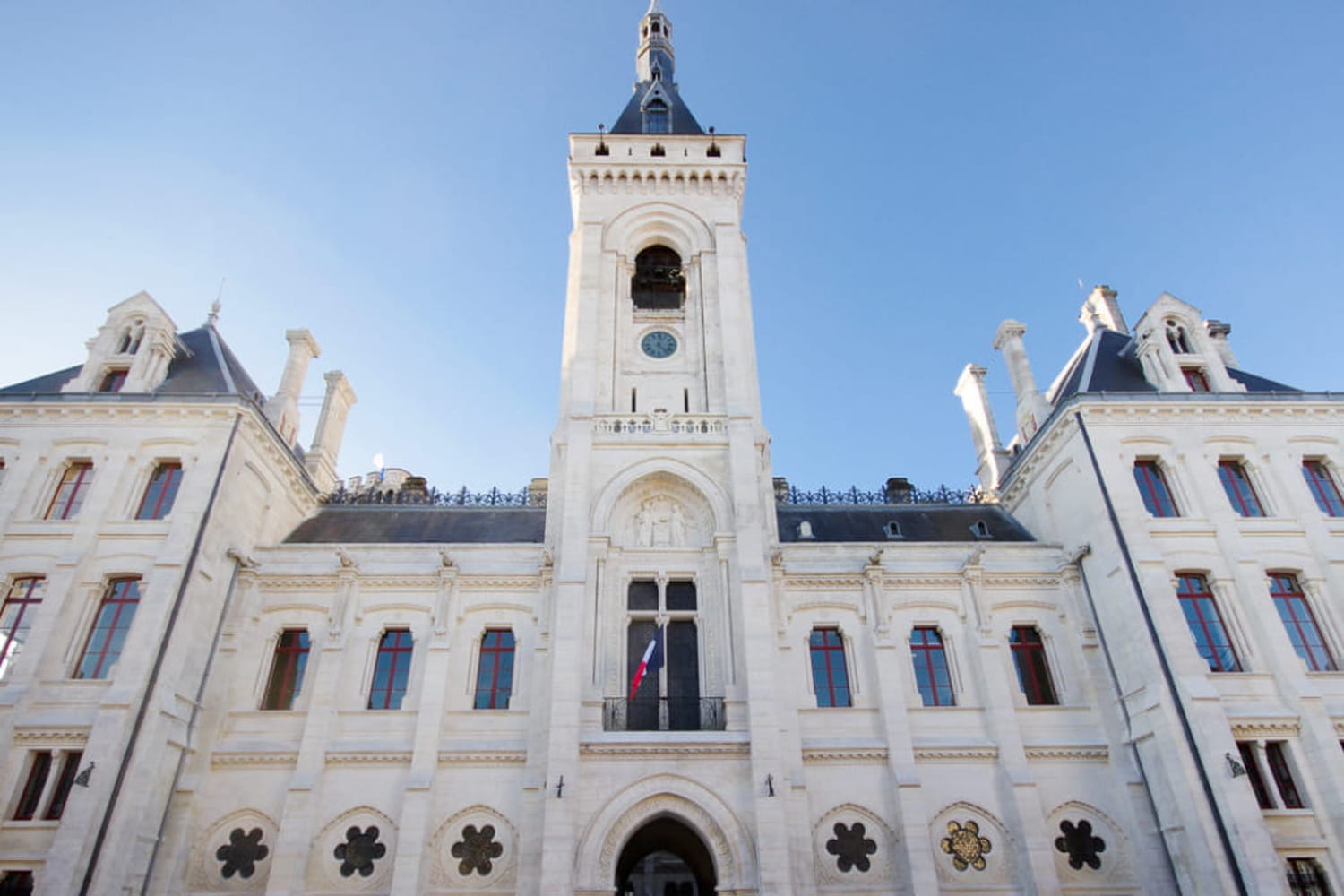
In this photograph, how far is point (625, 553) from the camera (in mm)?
20859

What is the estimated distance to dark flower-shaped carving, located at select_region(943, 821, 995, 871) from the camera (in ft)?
59.1

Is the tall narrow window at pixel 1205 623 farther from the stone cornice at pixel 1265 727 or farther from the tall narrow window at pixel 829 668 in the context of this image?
the tall narrow window at pixel 829 668

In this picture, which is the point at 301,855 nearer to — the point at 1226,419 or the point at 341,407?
the point at 341,407

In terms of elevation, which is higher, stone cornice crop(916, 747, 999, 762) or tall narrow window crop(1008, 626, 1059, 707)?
tall narrow window crop(1008, 626, 1059, 707)

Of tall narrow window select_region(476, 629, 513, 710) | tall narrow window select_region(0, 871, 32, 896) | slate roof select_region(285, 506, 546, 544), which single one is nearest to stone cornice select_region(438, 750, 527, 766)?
tall narrow window select_region(476, 629, 513, 710)

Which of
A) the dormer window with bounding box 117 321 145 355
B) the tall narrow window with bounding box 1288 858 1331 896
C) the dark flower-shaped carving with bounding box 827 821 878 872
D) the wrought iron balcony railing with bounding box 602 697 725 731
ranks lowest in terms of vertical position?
the tall narrow window with bounding box 1288 858 1331 896

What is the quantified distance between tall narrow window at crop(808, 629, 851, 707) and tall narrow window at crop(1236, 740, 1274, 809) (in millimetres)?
8554

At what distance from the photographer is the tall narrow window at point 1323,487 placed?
69.4ft

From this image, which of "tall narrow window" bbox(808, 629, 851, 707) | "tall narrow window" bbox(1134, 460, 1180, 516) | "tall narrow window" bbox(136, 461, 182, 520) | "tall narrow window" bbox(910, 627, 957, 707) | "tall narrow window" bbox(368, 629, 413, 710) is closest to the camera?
"tall narrow window" bbox(368, 629, 413, 710)

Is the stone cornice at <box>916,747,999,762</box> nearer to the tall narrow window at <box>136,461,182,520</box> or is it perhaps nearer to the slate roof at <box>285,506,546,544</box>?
the slate roof at <box>285,506,546,544</box>

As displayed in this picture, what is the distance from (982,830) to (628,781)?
8.43 metres

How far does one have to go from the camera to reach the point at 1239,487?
21453mm

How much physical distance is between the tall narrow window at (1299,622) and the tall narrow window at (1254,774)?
2971 millimetres

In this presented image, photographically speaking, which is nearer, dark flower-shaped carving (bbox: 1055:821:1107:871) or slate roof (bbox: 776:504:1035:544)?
dark flower-shaped carving (bbox: 1055:821:1107:871)
